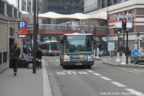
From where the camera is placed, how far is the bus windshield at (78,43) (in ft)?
71.7

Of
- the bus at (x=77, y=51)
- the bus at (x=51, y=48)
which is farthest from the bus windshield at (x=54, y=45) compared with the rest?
the bus at (x=77, y=51)

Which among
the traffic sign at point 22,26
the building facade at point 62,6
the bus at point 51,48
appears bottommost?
A: the bus at point 51,48

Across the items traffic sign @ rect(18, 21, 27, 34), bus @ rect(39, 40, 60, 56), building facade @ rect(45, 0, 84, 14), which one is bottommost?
bus @ rect(39, 40, 60, 56)

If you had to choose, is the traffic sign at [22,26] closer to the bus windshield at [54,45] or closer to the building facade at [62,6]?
the bus windshield at [54,45]

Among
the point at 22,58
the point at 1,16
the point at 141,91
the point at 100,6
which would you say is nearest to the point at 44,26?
the point at 100,6

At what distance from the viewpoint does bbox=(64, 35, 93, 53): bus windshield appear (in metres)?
21.8

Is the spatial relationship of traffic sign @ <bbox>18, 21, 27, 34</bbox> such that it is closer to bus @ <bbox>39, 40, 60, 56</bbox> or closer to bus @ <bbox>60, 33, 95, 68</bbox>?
bus @ <bbox>60, 33, 95, 68</bbox>

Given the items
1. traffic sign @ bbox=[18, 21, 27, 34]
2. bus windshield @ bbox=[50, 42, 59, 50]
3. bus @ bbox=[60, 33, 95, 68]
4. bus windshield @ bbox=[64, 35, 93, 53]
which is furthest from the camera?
bus windshield @ bbox=[50, 42, 59, 50]

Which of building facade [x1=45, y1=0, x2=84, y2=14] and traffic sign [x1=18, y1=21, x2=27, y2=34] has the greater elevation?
building facade [x1=45, y1=0, x2=84, y2=14]

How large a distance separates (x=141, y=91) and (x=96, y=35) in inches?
2117

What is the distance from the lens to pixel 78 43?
21.9m

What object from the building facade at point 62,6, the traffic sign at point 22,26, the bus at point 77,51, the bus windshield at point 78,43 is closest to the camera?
the traffic sign at point 22,26

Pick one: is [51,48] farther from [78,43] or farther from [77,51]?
[77,51]

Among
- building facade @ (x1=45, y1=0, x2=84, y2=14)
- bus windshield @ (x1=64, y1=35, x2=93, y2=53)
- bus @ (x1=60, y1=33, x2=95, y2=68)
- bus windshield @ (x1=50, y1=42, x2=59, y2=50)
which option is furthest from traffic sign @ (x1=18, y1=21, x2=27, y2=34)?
building facade @ (x1=45, y1=0, x2=84, y2=14)
